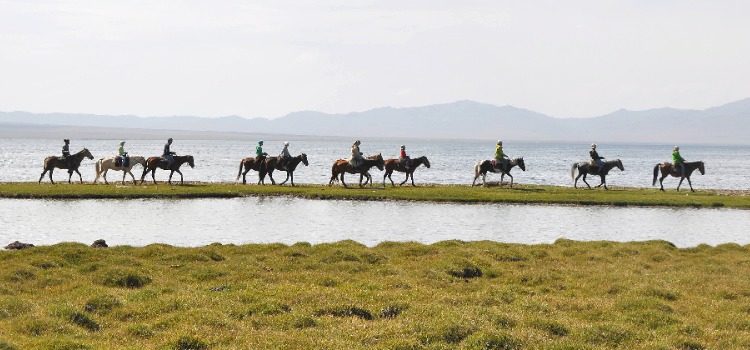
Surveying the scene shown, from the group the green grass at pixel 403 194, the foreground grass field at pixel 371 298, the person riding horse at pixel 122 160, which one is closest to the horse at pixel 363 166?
the green grass at pixel 403 194

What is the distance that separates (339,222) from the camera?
127 ft

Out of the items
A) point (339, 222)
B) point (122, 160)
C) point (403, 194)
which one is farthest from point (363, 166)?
point (339, 222)

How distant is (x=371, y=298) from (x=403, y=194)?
35212mm

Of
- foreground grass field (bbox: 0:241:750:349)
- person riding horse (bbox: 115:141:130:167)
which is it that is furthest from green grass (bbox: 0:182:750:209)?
foreground grass field (bbox: 0:241:750:349)

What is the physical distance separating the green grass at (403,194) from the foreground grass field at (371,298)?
2375cm

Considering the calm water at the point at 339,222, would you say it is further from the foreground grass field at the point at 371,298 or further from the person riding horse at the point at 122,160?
the person riding horse at the point at 122,160

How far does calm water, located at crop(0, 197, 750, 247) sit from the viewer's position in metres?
32.8

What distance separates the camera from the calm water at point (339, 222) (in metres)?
32.8

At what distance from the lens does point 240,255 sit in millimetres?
25562

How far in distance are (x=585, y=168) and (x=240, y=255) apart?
45.3 metres

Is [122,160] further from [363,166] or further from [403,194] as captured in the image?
[403,194]

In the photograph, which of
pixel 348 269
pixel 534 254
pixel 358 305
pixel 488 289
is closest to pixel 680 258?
pixel 534 254

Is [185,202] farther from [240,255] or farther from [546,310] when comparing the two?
[546,310]

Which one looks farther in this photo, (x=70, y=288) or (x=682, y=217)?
(x=682, y=217)
